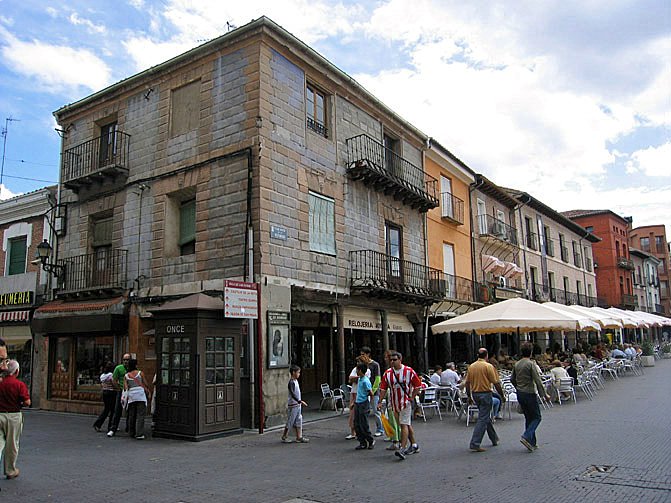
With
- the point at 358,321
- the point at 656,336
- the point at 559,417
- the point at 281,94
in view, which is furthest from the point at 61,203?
the point at 656,336

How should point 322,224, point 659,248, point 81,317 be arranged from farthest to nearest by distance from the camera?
point 659,248 < point 81,317 < point 322,224

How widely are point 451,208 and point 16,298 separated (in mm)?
15547

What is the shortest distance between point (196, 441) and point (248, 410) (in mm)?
1653

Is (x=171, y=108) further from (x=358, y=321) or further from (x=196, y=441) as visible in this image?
(x=196, y=441)

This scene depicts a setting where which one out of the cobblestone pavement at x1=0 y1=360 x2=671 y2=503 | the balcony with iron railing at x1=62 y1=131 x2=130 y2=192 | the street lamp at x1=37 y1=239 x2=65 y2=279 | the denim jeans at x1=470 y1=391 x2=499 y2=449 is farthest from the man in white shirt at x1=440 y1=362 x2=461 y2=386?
the street lamp at x1=37 y1=239 x2=65 y2=279

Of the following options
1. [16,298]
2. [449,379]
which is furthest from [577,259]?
[16,298]

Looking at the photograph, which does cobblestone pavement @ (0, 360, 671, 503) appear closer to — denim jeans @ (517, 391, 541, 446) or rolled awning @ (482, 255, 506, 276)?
denim jeans @ (517, 391, 541, 446)

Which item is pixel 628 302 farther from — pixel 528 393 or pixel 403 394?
pixel 403 394

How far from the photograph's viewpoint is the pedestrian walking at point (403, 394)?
842 cm

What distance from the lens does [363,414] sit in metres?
9.41

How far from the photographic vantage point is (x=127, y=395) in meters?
11.1

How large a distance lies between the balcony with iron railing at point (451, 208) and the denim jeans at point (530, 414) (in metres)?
13.0

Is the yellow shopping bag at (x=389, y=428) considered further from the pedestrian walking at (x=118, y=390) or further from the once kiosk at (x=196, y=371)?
the pedestrian walking at (x=118, y=390)

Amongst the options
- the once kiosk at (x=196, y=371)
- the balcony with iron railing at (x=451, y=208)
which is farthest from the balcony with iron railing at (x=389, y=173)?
the once kiosk at (x=196, y=371)
